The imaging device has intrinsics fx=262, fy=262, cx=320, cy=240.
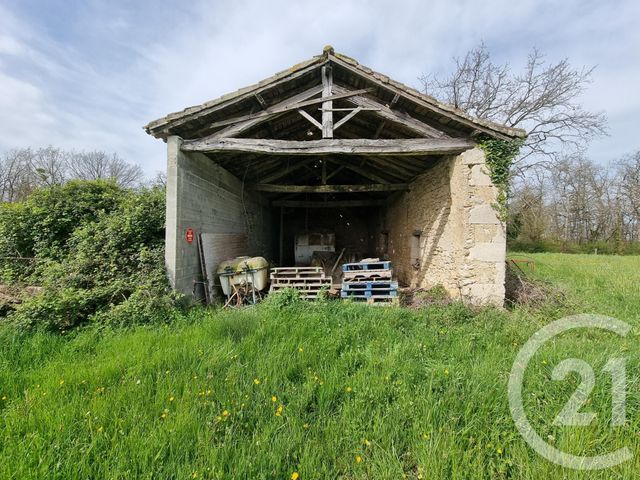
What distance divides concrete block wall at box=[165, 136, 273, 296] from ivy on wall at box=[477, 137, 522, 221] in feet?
19.5

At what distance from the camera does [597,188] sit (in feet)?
90.5

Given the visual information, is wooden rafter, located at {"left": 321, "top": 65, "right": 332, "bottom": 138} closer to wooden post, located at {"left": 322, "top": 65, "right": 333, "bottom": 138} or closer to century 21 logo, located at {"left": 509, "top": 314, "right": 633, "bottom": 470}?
wooden post, located at {"left": 322, "top": 65, "right": 333, "bottom": 138}

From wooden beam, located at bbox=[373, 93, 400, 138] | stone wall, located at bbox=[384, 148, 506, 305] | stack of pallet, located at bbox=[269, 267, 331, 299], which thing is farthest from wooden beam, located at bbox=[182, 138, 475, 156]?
stack of pallet, located at bbox=[269, 267, 331, 299]

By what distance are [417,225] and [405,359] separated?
17.5 feet

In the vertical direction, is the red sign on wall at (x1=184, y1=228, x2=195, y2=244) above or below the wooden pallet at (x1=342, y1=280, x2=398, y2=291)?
above

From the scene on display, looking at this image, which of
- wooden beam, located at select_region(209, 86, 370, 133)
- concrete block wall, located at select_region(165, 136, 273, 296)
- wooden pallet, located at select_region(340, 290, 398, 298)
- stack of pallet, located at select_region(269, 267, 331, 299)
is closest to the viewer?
concrete block wall, located at select_region(165, 136, 273, 296)

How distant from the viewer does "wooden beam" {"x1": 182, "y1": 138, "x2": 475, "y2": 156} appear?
5.22 metres

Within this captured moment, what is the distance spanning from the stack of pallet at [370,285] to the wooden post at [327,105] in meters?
3.01

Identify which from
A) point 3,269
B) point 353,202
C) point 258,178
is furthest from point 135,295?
point 353,202

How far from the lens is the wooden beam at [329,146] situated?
5219mm

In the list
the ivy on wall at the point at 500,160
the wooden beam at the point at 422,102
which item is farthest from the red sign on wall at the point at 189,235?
the ivy on wall at the point at 500,160

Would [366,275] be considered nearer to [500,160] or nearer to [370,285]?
[370,285]

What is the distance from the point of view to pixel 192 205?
5.47 metres

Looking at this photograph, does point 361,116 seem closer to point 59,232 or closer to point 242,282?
point 242,282
